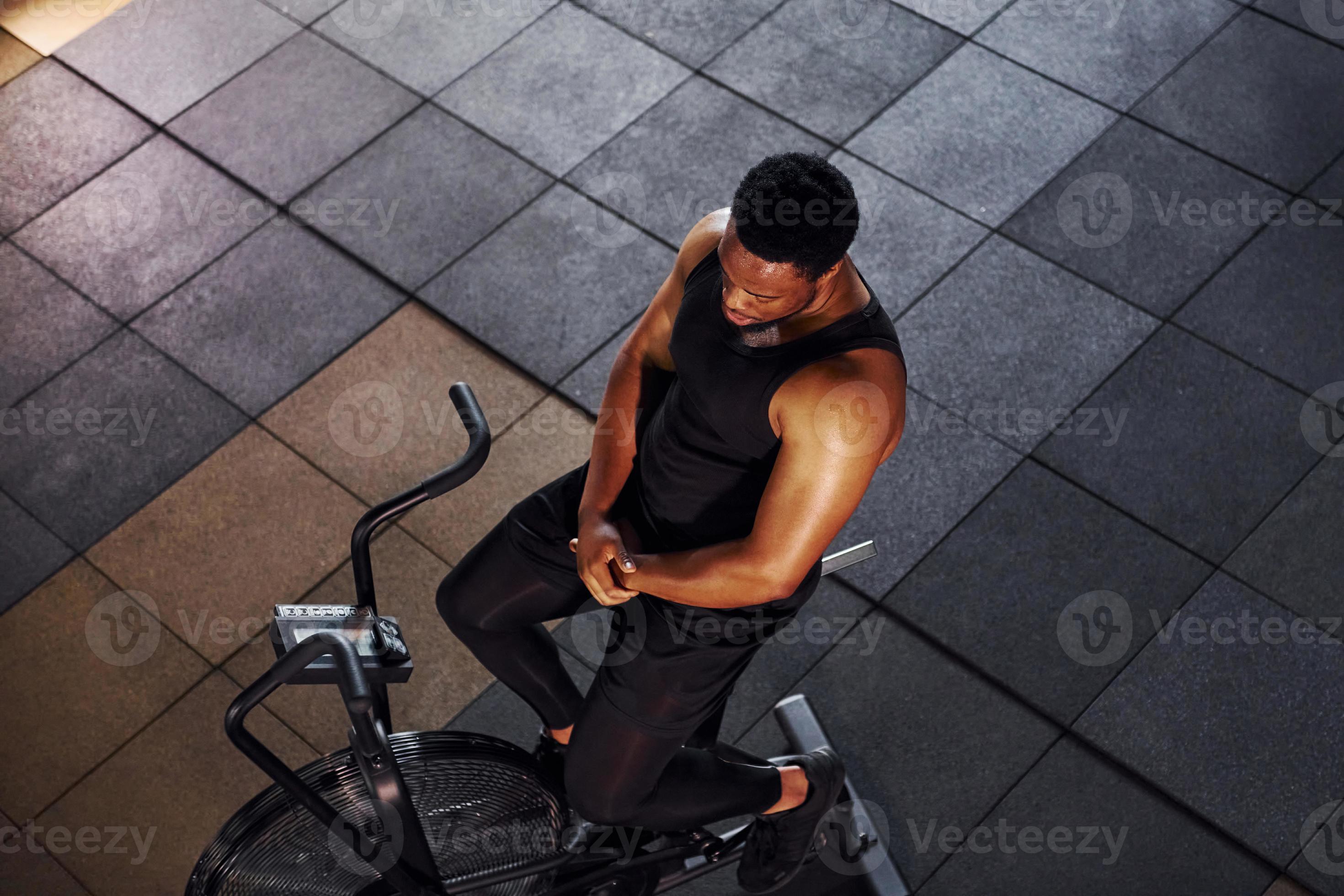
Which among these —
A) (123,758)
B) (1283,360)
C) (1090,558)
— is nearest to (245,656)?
(123,758)

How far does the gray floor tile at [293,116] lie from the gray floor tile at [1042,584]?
2.32 meters

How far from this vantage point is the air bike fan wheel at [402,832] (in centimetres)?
194

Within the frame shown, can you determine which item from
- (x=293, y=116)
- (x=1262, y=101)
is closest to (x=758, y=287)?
(x=293, y=116)

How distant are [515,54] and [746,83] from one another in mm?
803

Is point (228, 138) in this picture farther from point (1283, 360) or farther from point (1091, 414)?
point (1283, 360)

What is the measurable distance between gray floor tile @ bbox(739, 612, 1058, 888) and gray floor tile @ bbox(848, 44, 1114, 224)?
154 centimetres

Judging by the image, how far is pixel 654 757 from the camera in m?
2.19

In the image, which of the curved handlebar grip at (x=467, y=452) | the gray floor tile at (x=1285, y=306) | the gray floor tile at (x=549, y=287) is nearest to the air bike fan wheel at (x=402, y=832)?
the curved handlebar grip at (x=467, y=452)
